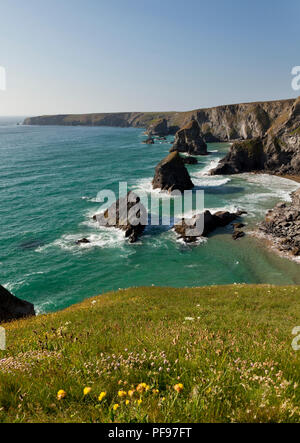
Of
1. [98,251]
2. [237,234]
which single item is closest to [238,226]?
[237,234]

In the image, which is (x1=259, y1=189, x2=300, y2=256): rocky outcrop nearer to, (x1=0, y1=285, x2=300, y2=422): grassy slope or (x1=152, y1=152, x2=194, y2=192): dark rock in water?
(x1=152, y1=152, x2=194, y2=192): dark rock in water

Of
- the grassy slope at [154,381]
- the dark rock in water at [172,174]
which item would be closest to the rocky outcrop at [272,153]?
the dark rock in water at [172,174]

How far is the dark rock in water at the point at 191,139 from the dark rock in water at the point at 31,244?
105404mm

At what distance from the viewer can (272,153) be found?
283ft

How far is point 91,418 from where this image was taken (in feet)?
10.0

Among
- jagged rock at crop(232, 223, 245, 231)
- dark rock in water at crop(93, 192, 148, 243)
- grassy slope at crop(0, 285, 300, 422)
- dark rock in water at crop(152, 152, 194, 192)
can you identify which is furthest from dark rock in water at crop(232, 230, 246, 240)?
grassy slope at crop(0, 285, 300, 422)

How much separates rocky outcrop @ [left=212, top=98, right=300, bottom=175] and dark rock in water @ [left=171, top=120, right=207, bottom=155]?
38957 millimetres

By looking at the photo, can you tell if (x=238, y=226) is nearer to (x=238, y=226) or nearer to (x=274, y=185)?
(x=238, y=226)

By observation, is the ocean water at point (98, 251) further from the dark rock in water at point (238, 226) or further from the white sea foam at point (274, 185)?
the dark rock in water at point (238, 226)

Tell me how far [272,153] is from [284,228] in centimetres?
Answer: 5581

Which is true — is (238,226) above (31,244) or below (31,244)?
above

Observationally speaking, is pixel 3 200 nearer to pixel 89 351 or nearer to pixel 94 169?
pixel 94 169

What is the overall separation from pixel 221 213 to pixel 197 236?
874 centimetres

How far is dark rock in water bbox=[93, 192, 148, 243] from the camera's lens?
43.8m
